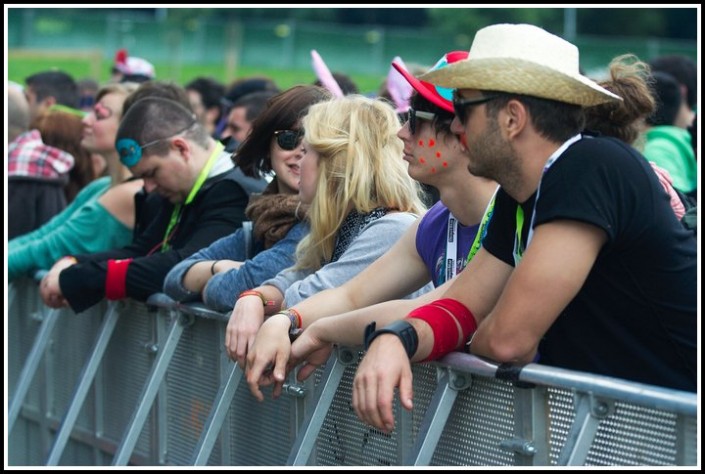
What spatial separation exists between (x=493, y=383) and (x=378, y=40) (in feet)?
102

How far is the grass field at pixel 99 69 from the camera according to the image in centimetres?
2892

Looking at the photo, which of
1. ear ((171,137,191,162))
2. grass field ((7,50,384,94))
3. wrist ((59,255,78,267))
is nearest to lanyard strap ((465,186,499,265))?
ear ((171,137,191,162))

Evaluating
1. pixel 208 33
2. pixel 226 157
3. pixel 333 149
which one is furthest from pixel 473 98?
pixel 208 33

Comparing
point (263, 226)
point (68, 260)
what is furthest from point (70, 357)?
point (263, 226)

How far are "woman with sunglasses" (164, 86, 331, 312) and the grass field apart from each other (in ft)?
64.5

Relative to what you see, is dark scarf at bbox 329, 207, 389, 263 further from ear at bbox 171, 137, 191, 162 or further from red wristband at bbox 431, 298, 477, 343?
ear at bbox 171, 137, 191, 162

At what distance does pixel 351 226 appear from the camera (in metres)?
4.66

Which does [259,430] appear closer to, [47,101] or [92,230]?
[92,230]

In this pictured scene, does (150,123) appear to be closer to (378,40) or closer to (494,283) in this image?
(494,283)

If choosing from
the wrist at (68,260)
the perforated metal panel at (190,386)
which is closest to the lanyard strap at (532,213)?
the perforated metal panel at (190,386)

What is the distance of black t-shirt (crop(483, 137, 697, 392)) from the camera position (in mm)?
3113

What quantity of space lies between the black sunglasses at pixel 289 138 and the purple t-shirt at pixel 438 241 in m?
1.14

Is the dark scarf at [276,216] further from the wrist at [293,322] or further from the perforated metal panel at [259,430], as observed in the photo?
the wrist at [293,322]

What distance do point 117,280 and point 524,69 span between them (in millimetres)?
3146
